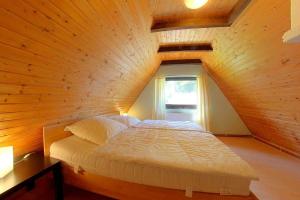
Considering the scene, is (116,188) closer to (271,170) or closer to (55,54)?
(55,54)

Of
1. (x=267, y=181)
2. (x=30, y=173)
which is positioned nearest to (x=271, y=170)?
(x=267, y=181)

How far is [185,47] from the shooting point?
11.2 ft

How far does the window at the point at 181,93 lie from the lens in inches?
192

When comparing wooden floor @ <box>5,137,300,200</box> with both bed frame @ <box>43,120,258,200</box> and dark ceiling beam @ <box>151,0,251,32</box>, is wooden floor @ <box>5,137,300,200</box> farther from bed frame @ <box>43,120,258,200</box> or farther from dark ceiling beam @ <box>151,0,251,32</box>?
dark ceiling beam @ <box>151,0,251,32</box>

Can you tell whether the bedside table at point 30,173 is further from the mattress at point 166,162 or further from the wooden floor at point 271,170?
the wooden floor at point 271,170

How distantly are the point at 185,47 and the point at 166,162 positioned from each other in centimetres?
254

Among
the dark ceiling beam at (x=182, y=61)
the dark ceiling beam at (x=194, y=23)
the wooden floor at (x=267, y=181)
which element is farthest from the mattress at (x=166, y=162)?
the dark ceiling beam at (x=182, y=61)

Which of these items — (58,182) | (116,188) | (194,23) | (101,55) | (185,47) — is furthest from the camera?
(185,47)

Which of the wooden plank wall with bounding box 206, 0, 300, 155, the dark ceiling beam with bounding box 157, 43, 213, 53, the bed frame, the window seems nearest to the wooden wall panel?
the wooden plank wall with bounding box 206, 0, 300, 155

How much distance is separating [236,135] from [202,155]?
3.53 metres

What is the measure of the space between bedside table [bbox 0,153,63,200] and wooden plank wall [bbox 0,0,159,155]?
23cm

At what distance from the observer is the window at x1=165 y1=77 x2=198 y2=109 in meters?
4.88

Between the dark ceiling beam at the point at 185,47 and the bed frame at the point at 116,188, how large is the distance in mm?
2468

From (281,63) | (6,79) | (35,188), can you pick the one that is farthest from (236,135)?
(6,79)
